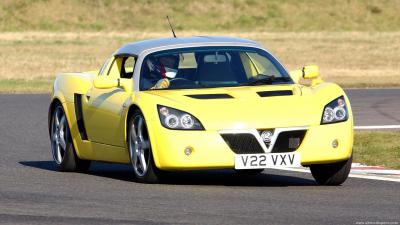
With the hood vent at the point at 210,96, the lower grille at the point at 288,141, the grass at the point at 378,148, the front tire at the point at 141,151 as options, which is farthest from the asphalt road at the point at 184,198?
the grass at the point at 378,148

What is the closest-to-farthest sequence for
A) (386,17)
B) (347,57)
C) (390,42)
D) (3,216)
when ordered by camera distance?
(3,216) < (347,57) < (390,42) < (386,17)

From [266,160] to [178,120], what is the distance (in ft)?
2.58

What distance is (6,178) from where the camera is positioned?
37.9 ft

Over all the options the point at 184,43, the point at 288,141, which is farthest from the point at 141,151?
the point at 184,43

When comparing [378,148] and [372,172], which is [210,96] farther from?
[378,148]

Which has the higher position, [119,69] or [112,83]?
[112,83]

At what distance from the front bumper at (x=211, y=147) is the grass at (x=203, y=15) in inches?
2859

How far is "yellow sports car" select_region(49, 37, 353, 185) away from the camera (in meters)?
10.3

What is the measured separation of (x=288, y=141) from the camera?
10320mm

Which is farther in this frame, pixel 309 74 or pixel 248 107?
pixel 309 74

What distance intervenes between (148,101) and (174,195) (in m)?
1.18

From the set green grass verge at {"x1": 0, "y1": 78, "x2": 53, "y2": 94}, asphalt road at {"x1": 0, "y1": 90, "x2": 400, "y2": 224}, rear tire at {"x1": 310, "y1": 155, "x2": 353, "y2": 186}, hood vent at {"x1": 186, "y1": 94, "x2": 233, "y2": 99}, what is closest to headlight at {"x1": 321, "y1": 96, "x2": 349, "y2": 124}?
rear tire at {"x1": 310, "y1": 155, "x2": 353, "y2": 186}

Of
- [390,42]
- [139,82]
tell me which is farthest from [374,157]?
[390,42]

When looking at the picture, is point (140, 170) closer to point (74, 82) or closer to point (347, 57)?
point (74, 82)
